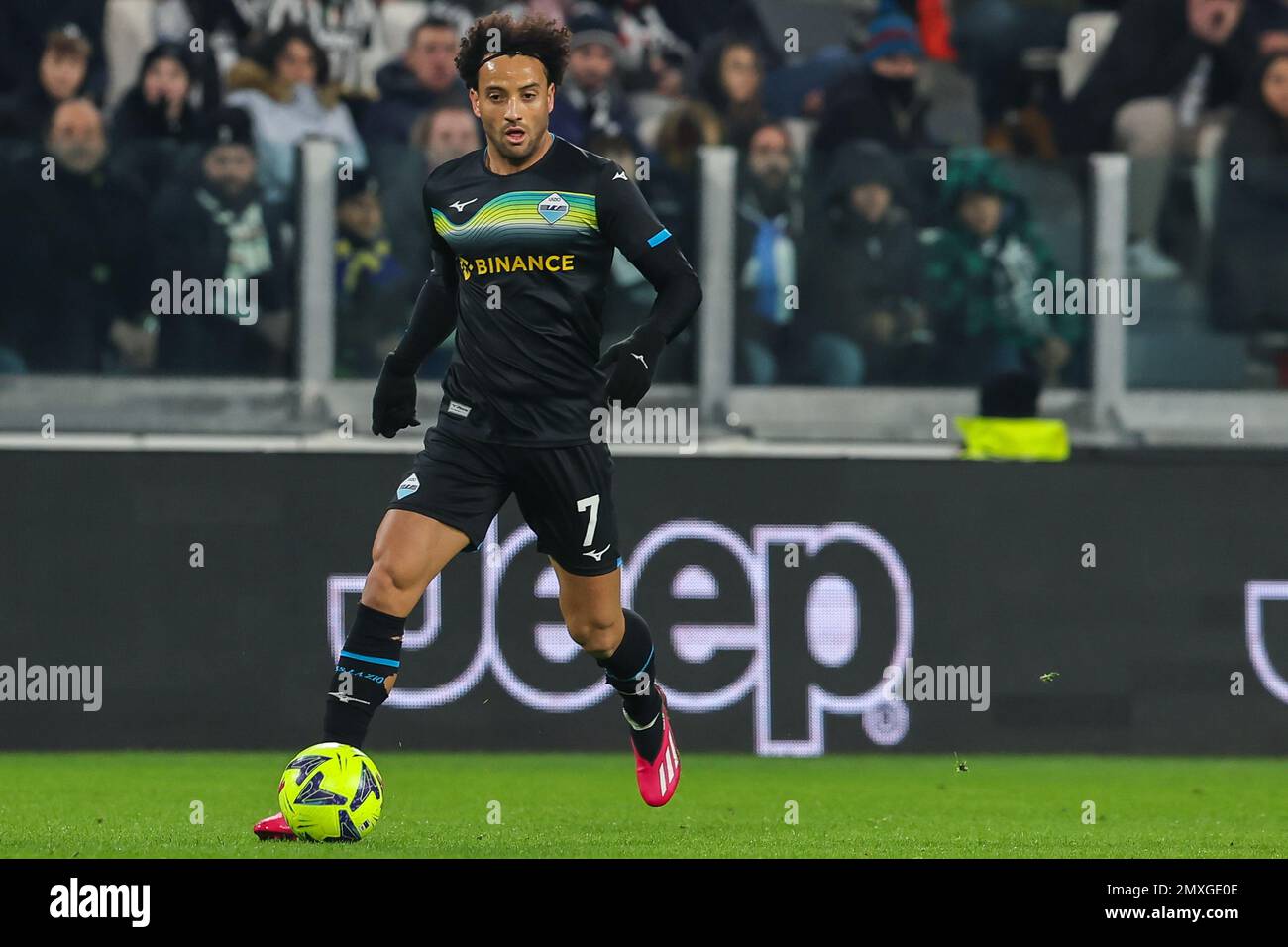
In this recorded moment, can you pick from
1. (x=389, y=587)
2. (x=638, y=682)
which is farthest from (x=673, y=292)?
(x=638, y=682)

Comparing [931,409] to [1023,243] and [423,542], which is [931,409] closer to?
[1023,243]

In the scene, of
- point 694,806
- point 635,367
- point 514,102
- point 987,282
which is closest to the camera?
point 635,367

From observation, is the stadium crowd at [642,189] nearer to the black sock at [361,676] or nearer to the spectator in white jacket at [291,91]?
the spectator in white jacket at [291,91]

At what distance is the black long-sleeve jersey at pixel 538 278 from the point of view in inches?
253

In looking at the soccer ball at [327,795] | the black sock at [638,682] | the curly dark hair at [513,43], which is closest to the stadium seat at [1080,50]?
the black sock at [638,682]

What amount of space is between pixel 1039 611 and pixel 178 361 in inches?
152

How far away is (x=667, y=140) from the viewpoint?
1070 cm

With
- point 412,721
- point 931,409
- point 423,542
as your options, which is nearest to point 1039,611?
point 931,409

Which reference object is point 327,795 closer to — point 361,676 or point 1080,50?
point 361,676

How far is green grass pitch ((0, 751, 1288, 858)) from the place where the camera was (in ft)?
20.4

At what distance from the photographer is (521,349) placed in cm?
651

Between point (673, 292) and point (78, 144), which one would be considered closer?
point (673, 292)

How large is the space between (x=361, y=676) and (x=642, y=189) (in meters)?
3.99

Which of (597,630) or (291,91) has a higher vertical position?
(291,91)
